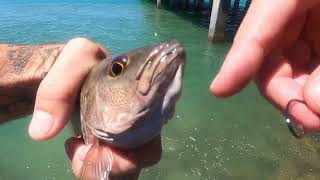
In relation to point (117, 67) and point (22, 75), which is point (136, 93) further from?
point (22, 75)

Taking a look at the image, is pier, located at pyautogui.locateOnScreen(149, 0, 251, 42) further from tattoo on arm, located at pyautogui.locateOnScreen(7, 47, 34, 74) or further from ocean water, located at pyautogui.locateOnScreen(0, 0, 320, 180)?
tattoo on arm, located at pyautogui.locateOnScreen(7, 47, 34, 74)

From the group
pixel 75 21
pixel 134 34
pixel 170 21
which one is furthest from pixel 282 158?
pixel 75 21

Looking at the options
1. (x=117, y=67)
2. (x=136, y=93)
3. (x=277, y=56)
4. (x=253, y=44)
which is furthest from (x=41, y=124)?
(x=277, y=56)

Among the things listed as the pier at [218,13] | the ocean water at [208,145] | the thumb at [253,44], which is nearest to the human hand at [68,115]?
the thumb at [253,44]

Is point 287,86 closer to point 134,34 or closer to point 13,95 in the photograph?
point 13,95

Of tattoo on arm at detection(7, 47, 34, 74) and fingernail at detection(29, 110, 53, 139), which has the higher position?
fingernail at detection(29, 110, 53, 139)

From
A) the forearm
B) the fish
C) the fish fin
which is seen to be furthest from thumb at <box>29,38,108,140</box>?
the forearm
